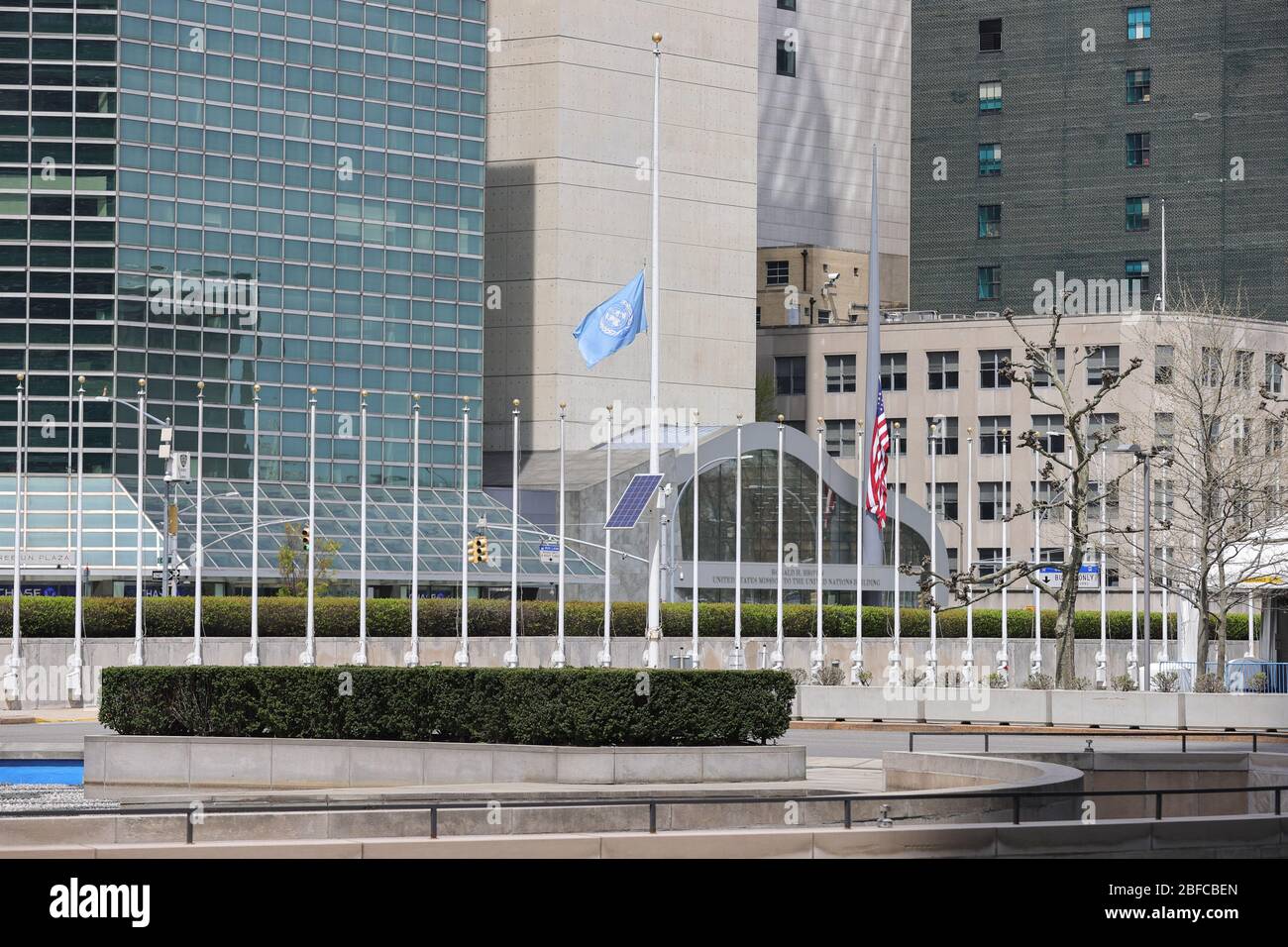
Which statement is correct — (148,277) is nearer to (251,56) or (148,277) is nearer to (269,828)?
(251,56)

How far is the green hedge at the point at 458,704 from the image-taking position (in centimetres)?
2853

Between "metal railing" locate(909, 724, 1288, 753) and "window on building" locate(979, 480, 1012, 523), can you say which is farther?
"window on building" locate(979, 480, 1012, 523)

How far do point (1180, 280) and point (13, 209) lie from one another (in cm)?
6000

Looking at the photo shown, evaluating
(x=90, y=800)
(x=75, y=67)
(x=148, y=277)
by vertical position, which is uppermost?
(x=75, y=67)

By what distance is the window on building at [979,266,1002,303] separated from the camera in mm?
121688

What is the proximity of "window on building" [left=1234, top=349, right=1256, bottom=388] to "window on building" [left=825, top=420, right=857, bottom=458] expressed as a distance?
132ft

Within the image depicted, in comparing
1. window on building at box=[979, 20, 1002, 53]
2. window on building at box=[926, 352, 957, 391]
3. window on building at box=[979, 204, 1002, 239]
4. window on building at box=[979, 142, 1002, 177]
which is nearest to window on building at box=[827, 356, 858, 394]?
window on building at box=[926, 352, 957, 391]

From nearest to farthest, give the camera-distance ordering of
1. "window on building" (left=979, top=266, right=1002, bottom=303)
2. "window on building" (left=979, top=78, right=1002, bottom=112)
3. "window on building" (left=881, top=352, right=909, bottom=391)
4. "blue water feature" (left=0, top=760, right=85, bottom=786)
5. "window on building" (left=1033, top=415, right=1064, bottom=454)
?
"blue water feature" (left=0, top=760, right=85, bottom=786), "window on building" (left=1033, top=415, right=1064, bottom=454), "window on building" (left=881, top=352, right=909, bottom=391), "window on building" (left=979, top=266, right=1002, bottom=303), "window on building" (left=979, top=78, right=1002, bottom=112)

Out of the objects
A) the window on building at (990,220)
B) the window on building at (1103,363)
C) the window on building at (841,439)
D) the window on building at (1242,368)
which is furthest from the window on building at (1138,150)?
the window on building at (1242,368)

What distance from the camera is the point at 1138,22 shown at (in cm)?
11975

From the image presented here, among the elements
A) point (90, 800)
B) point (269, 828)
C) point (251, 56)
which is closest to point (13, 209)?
point (251, 56)

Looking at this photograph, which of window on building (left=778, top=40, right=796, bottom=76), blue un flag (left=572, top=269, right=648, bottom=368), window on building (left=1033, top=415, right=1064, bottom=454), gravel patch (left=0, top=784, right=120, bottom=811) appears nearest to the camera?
gravel patch (left=0, top=784, right=120, bottom=811)

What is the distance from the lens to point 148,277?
84.6m

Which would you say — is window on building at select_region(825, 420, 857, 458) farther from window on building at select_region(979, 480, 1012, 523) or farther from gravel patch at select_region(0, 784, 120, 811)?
gravel patch at select_region(0, 784, 120, 811)
